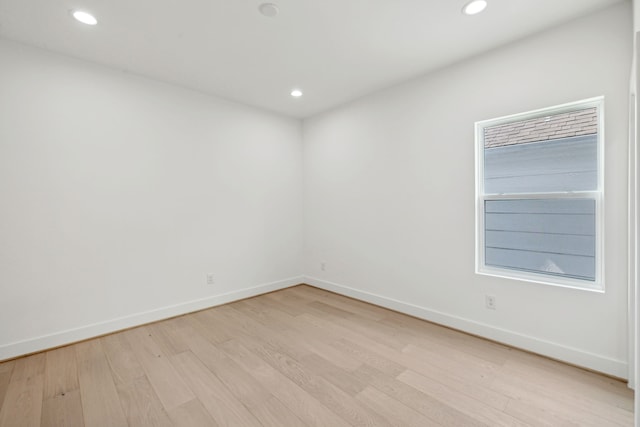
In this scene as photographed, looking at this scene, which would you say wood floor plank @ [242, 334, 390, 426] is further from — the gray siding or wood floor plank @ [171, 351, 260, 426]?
the gray siding

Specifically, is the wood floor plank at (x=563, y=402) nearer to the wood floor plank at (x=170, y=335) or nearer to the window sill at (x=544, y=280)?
the window sill at (x=544, y=280)

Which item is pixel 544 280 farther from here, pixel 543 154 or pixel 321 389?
pixel 321 389

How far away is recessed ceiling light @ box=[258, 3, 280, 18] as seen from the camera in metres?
1.96

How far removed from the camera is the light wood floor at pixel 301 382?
65.0 inches

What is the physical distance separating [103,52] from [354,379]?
3.48m

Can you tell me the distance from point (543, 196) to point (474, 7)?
61.9 inches

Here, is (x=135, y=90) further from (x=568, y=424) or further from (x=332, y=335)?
(x=568, y=424)

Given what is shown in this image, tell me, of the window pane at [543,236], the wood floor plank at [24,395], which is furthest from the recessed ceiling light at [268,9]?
the wood floor plank at [24,395]

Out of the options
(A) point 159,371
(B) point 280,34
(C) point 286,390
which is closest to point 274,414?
(C) point 286,390

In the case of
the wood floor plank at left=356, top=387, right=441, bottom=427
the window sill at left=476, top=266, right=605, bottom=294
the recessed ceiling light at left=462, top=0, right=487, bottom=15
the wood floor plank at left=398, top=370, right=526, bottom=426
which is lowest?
the wood floor plank at left=356, top=387, right=441, bottom=427

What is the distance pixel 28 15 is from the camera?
6.66ft

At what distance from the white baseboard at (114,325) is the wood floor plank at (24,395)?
0.36 ft

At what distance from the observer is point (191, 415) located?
1.67 meters

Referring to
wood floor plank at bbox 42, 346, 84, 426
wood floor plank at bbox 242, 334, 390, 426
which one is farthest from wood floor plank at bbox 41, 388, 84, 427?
wood floor plank at bbox 242, 334, 390, 426
